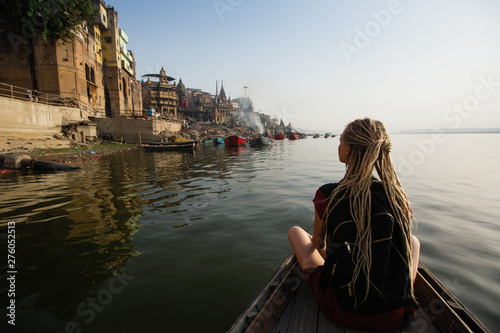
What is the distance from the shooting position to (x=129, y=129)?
126 ft

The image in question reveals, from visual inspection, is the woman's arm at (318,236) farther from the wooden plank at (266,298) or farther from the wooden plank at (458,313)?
the wooden plank at (458,313)

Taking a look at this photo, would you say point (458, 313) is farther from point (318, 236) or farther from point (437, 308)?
point (318, 236)

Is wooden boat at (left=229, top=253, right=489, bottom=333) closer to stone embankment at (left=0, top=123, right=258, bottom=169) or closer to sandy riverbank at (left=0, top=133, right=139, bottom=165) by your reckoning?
stone embankment at (left=0, top=123, right=258, bottom=169)

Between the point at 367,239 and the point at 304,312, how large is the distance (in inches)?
42.2

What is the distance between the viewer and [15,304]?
3.08 m

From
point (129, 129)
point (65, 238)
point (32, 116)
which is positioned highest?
point (32, 116)

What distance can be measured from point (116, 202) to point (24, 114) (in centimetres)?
2248

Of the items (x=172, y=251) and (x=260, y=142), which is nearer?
(x=172, y=251)

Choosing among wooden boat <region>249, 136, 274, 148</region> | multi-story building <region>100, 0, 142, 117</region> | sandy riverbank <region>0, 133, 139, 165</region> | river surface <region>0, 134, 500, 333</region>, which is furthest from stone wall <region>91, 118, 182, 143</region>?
river surface <region>0, 134, 500, 333</region>

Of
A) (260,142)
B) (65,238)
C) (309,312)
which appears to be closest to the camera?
(309,312)

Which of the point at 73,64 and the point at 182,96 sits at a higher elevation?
the point at 182,96

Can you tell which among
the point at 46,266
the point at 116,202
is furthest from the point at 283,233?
the point at 116,202

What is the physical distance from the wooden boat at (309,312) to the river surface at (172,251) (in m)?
0.87

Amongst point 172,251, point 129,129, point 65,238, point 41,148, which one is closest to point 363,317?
point 172,251
